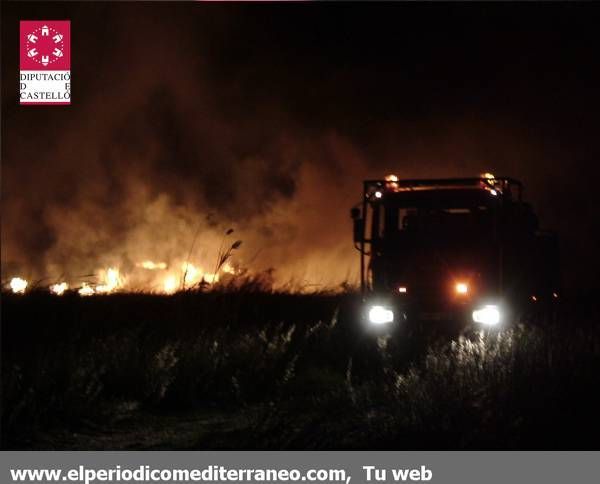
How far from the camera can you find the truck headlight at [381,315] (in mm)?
15305

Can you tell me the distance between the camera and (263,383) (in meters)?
11.4

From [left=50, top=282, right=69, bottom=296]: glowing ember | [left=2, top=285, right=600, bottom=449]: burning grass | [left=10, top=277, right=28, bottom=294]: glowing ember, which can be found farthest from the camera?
[left=10, top=277, right=28, bottom=294]: glowing ember

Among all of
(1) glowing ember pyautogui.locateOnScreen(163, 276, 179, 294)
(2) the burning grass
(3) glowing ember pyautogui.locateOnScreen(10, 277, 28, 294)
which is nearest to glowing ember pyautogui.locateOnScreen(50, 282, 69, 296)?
(2) the burning grass

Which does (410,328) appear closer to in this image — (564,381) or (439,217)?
(439,217)

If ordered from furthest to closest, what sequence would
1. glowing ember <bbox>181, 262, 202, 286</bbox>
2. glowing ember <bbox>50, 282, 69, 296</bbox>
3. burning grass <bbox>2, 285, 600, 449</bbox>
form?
glowing ember <bbox>181, 262, 202, 286</bbox>, glowing ember <bbox>50, 282, 69, 296</bbox>, burning grass <bbox>2, 285, 600, 449</bbox>

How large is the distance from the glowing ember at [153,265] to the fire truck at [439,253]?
20283mm

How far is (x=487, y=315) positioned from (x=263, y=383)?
4649mm

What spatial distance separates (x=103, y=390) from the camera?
1060 cm

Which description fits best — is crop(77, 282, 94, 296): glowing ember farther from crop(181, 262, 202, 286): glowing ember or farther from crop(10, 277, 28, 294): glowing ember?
crop(181, 262, 202, 286): glowing ember

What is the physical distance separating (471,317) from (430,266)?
96 centimetres

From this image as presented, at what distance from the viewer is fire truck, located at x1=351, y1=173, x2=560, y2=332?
15.1 meters

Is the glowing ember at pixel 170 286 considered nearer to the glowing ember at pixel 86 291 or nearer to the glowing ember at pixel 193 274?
the glowing ember at pixel 193 274

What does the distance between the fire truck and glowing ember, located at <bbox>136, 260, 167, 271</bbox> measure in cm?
2028

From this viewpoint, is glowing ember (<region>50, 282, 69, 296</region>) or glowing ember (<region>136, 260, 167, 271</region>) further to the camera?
glowing ember (<region>136, 260, 167, 271</region>)
